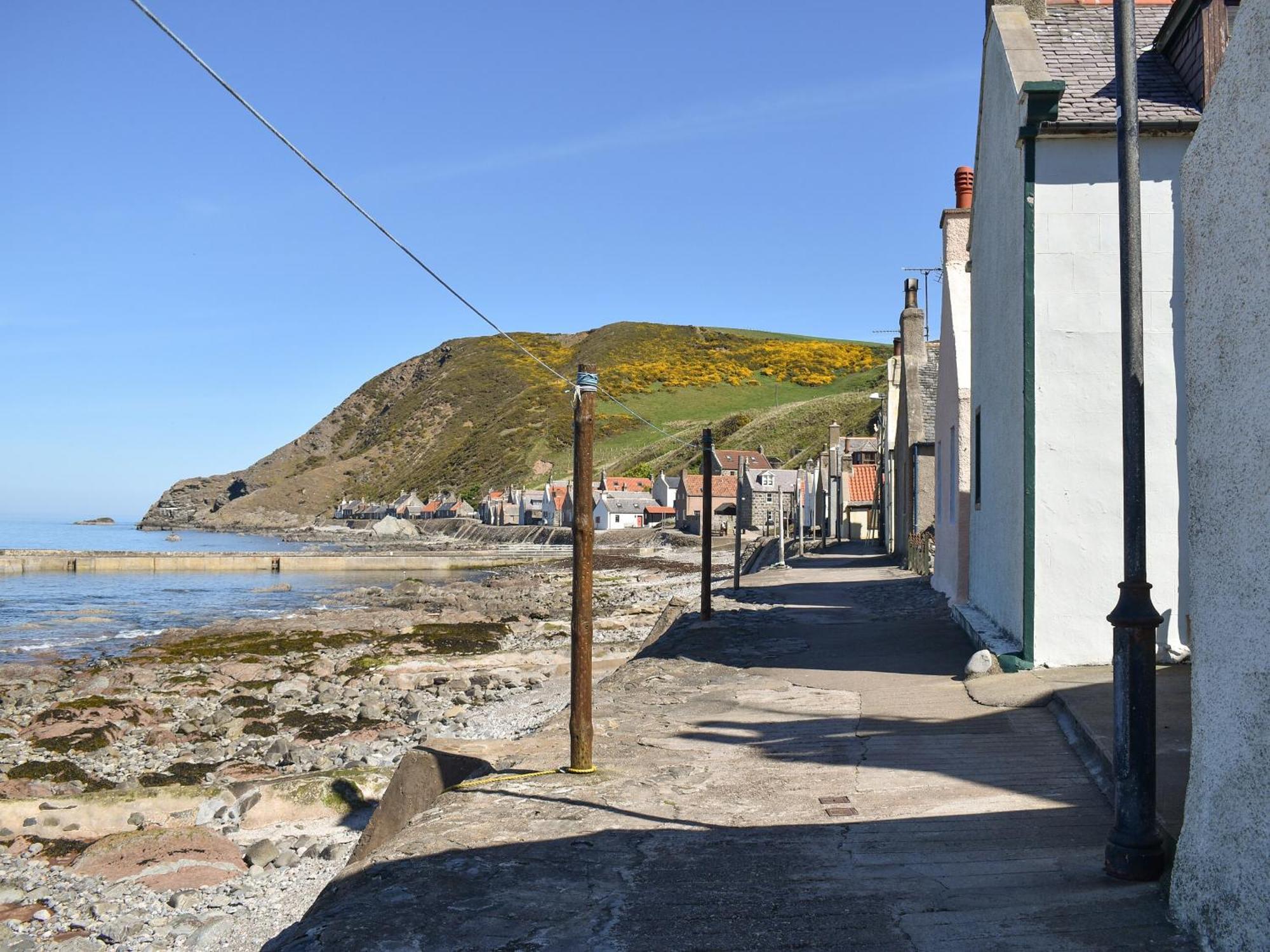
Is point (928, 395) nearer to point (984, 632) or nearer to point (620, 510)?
point (984, 632)

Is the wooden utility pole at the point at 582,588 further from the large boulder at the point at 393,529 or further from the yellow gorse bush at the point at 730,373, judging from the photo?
the yellow gorse bush at the point at 730,373

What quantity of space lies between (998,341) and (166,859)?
35.1 feet

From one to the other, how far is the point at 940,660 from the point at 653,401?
6143 inches

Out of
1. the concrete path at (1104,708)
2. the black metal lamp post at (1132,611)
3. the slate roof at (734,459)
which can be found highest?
the slate roof at (734,459)

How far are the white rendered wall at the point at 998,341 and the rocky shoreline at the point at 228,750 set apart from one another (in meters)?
7.73

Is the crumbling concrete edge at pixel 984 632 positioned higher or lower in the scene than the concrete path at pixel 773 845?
higher

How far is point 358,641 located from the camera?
3180 cm

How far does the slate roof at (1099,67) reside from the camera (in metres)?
10.8

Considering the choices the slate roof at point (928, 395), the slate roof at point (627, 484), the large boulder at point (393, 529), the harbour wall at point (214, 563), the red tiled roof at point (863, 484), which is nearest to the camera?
the slate roof at point (928, 395)

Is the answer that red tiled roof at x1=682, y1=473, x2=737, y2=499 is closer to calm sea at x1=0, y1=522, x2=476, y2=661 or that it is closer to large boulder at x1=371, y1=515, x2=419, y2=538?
calm sea at x1=0, y1=522, x2=476, y2=661

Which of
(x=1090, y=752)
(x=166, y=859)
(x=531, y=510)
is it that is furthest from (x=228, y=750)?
(x=531, y=510)

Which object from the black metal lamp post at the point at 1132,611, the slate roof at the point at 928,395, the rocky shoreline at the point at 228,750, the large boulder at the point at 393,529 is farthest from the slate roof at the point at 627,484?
the black metal lamp post at the point at 1132,611

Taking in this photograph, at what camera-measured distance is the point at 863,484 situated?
181ft

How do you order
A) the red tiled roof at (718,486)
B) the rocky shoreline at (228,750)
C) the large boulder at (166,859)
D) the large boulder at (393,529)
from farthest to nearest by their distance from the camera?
1. the large boulder at (393,529)
2. the red tiled roof at (718,486)
3. the large boulder at (166,859)
4. the rocky shoreline at (228,750)
